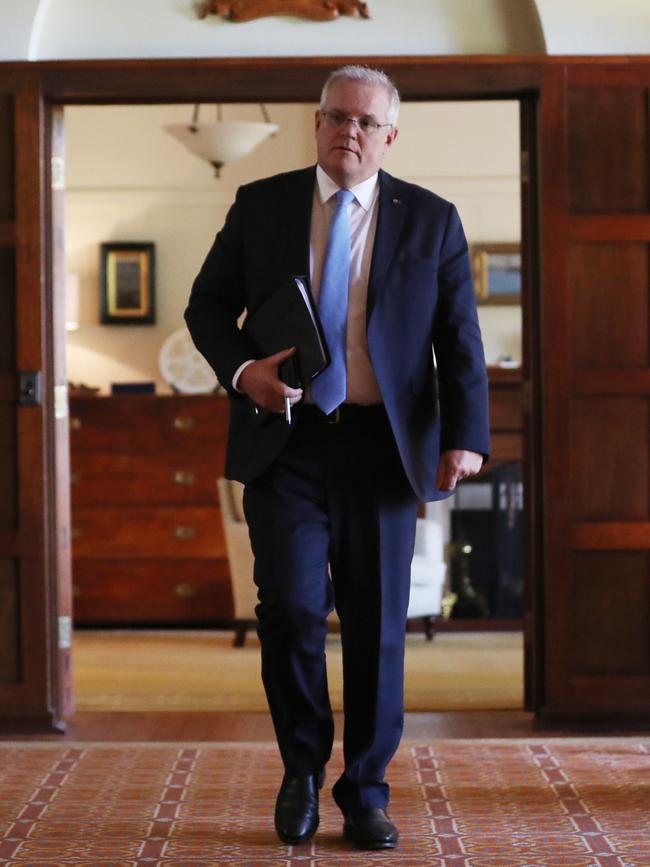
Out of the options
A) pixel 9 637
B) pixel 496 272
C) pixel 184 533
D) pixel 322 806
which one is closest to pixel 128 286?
pixel 184 533

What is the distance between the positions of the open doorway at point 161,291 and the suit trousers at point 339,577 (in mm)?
4034

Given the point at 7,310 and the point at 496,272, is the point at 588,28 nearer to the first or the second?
the point at 7,310

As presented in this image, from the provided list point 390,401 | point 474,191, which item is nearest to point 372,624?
point 390,401

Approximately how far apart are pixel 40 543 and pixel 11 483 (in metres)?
0.21

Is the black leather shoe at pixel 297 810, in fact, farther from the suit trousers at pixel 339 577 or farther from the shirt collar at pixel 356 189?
the shirt collar at pixel 356 189

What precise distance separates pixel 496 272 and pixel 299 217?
5.43 m

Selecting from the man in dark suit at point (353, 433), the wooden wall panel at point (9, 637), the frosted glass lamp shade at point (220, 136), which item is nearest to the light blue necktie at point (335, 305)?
the man in dark suit at point (353, 433)

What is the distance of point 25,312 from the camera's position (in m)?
4.34

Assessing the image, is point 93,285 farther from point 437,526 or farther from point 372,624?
point 372,624

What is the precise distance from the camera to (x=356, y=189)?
9.38ft

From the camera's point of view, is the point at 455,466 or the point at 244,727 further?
the point at 244,727

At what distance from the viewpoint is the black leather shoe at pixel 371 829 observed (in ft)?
9.21

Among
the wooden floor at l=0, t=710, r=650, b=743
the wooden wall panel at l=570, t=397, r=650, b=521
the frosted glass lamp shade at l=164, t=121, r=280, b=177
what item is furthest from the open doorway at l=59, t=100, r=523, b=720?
the wooden wall panel at l=570, t=397, r=650, b=521

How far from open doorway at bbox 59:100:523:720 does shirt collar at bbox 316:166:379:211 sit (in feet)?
14.0
